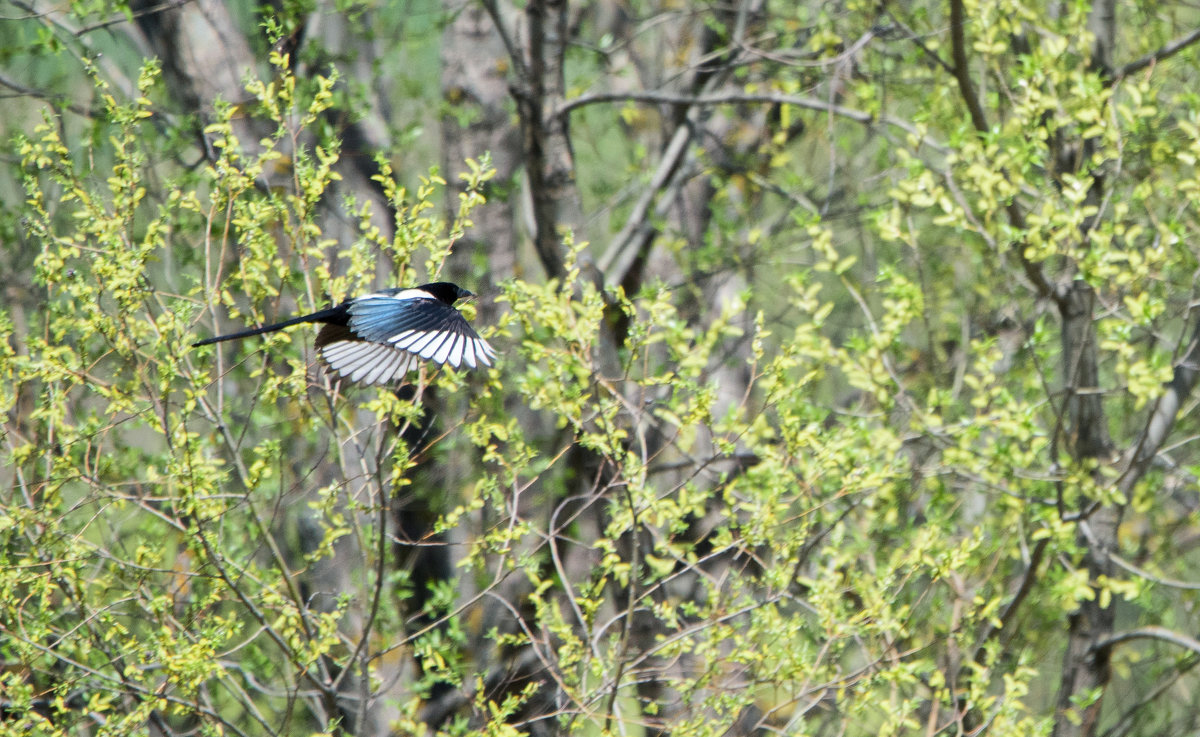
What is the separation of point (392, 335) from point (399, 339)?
0.05 metres

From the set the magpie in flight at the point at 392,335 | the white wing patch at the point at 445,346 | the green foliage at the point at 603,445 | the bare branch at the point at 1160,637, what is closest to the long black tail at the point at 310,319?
the magpie in flight at the point at 392,335

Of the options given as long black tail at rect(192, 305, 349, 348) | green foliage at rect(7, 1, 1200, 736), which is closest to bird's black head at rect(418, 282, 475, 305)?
green foliage at rect(7, 1, 1200, 736)

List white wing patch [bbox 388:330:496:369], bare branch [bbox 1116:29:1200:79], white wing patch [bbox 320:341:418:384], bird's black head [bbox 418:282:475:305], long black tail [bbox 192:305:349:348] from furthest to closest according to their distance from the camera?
bare branch [bbox 1116:29:1200:79] < bird's black head [bbox 418:282:475:305] < white wing patch [bbox 320:341:418:384] < long black tail [bbox 192:305:349:348] < white wing patch [bbox 388:330:496:369]

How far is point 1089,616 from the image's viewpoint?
540 cm

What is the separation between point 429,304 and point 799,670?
1.64 metres

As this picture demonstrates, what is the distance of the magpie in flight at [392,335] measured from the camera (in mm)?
3113

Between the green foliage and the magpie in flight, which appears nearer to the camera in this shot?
the magpie in flight

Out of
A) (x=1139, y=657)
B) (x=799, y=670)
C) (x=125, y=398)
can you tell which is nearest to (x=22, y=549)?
(x=125, y=398)

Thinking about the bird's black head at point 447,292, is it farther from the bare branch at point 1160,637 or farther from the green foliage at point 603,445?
the bare branch at point 1160,637

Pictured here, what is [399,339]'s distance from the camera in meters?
3.13

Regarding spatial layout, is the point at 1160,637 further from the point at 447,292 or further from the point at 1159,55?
the point at 447,292

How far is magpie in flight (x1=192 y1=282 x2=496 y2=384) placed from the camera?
3113mm

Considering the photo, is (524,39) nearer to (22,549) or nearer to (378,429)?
(378,429)

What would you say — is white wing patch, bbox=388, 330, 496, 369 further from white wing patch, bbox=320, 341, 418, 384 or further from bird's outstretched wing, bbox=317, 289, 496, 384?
white wing patch, bbox=320, 341, 418, 384
